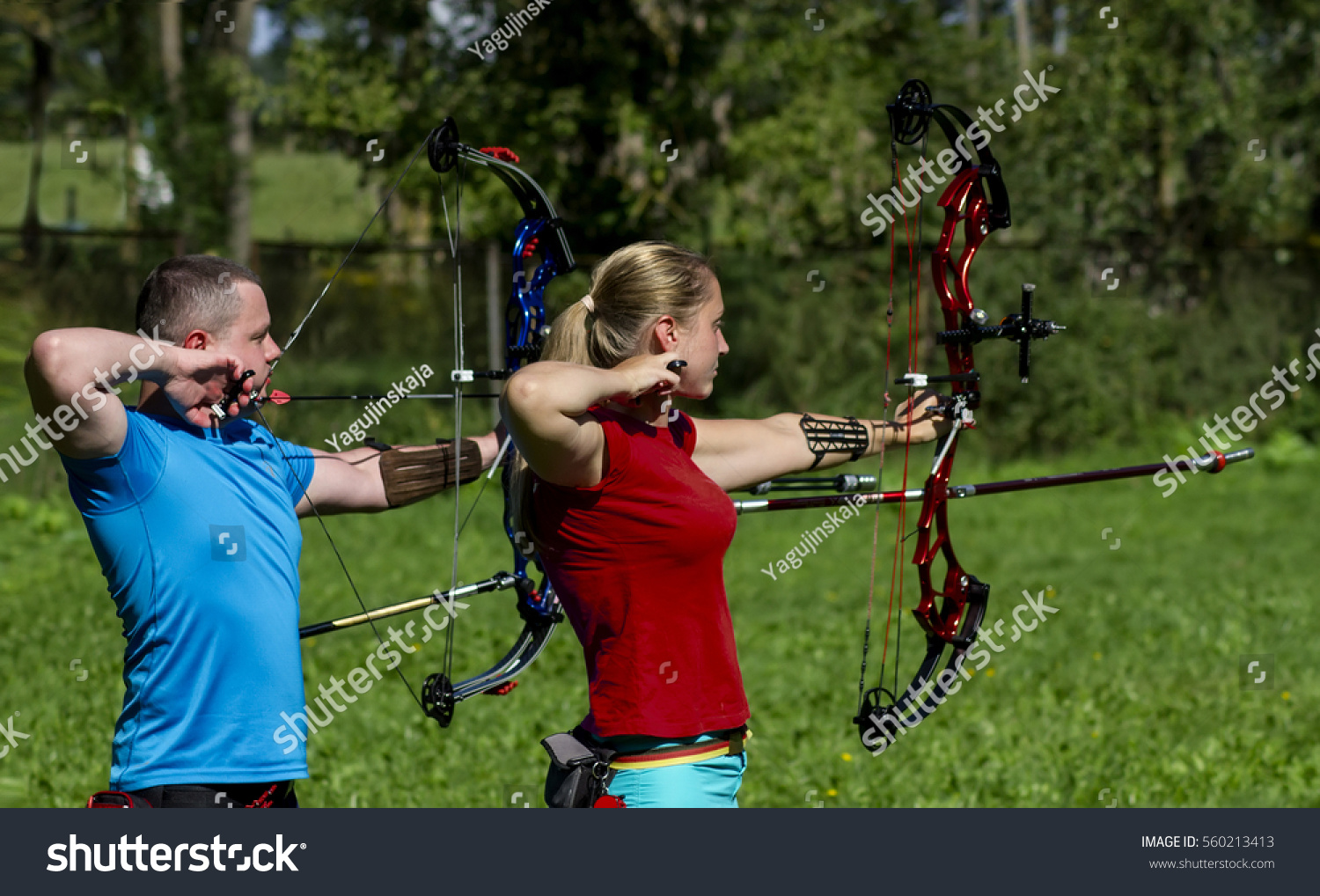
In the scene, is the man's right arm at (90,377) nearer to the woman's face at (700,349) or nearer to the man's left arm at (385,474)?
the man's left arm at (385,474)

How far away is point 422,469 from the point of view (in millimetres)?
3123

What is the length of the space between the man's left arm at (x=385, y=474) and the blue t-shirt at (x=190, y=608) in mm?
348

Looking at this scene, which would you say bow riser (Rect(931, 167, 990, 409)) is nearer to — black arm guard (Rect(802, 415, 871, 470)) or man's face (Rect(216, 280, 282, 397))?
black arm guard (Rect(802, 415, 871, 470))

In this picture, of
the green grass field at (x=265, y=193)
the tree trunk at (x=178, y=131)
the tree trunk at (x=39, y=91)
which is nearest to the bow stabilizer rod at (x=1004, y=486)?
the green grass field at (x=265, y=193)

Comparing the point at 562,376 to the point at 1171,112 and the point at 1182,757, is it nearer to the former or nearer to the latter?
the point at 1182,757

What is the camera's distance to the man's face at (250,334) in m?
2.52

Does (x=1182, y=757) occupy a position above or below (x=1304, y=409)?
below

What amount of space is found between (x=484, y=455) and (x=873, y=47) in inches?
503

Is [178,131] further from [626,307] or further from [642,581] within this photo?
[642,581]

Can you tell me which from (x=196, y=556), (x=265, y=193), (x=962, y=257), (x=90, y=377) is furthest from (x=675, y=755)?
(x=265, y=193)

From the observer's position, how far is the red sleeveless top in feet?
7.89

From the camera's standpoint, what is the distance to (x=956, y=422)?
129 inches

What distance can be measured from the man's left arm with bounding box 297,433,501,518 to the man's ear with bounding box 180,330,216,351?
0.46 meters
